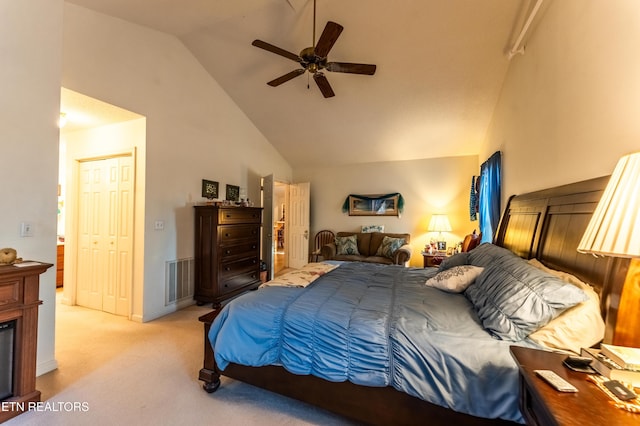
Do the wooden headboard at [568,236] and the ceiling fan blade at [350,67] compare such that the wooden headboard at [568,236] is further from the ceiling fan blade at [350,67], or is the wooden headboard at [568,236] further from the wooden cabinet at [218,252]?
the wooden cabinet at [218,252]

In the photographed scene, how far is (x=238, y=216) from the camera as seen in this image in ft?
13.2

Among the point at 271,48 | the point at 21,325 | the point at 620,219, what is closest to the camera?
the point at 620,219

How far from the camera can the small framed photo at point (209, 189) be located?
3996 mm

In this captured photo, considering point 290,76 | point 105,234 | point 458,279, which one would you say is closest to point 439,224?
point 458,279

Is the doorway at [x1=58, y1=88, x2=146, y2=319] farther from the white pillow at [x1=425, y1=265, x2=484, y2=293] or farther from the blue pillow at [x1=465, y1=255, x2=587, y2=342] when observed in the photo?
the blue pillow at [x1=465, y1=255, x2=587, y2=342]

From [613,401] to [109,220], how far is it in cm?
448

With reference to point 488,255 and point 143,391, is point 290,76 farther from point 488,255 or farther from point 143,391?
point 143,391

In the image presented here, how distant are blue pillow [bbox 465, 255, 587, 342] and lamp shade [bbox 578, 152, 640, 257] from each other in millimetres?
482

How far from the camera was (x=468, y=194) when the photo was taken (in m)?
5.13

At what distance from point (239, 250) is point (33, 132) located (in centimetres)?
251

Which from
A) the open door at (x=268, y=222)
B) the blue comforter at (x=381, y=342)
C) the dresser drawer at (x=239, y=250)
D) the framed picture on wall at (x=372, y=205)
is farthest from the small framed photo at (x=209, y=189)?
the framed picture on wall at (x=372, y=205)

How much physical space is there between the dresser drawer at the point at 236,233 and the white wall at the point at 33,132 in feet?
5.59

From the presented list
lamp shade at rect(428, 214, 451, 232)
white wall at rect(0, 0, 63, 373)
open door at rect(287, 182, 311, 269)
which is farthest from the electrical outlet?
lamp shade at rect(428, 214, 451, 232)

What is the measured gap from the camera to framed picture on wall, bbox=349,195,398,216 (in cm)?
558
